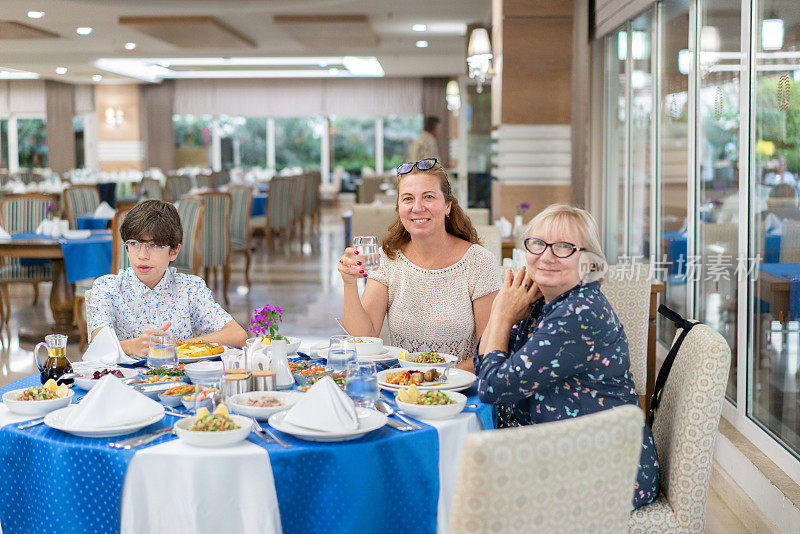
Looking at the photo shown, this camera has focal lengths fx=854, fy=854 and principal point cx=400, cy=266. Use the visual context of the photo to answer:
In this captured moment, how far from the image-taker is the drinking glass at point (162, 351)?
2381 mm

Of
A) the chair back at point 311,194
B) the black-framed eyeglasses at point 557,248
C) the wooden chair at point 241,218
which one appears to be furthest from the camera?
the chair back at point 311,194

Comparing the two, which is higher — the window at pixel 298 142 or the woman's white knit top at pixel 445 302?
the window at pixel 298 142

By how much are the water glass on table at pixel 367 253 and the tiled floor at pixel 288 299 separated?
122cm

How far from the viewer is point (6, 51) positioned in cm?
1357

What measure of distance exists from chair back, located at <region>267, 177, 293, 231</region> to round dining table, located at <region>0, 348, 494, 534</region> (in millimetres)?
9731

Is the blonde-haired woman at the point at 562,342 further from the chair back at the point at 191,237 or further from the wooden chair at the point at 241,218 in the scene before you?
the wooden chair at the point at 241,218

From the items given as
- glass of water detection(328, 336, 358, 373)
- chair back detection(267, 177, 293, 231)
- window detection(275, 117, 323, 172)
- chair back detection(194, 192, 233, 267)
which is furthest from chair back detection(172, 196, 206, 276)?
window detection(275, 117, 323, 172)

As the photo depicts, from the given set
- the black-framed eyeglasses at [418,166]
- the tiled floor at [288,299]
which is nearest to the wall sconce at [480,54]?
the tiled floor at [288,299]

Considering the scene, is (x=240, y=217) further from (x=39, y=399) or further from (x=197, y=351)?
(x=39, y=399)

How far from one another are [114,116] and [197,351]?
18.8 m

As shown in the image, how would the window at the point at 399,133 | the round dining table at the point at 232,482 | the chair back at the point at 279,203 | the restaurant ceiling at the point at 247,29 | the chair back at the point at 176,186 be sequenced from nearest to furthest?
the round dining table at the point at 232,482 < the restaurant ceiling at the point at 247,29 < the chair back at the point at 279,203 < the chair back at the point at 176,186 < the window at the point at 399,133

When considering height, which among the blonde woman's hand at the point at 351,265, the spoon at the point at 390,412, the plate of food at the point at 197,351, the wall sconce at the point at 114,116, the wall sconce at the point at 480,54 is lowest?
the spoon at the point at 390,412

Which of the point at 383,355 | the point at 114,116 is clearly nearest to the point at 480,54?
the point at 383,355

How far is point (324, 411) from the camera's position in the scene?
1.85m
